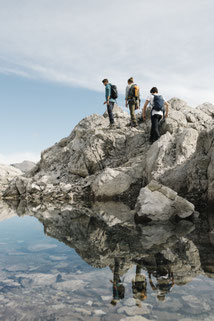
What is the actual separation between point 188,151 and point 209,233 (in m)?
8.60

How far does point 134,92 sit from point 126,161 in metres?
5.43

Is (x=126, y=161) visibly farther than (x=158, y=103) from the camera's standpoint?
Yes

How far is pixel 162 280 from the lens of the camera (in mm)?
4465

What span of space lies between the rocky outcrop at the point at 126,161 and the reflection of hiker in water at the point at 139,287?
8.91m

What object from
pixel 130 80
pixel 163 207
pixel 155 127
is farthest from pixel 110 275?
pixel 130 80

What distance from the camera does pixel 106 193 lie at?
727 inches

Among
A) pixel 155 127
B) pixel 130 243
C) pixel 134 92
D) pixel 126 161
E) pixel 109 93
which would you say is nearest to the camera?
pixel 130 243

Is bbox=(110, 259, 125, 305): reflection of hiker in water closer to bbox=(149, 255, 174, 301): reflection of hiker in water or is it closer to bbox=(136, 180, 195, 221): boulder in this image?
bbox=(149, 255, 174, 301): reflection of hiker in water

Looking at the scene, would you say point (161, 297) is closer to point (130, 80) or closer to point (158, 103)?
point (158, 103)

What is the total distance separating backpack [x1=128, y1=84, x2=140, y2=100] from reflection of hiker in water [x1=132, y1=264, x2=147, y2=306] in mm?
16549

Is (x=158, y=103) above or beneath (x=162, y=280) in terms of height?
above

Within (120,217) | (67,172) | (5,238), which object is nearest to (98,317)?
(5,238)

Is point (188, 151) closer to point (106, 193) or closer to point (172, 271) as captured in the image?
point (106, 193)

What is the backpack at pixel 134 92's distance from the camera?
20.0 meters
